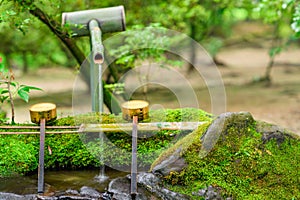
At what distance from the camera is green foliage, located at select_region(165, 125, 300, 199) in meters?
2.92

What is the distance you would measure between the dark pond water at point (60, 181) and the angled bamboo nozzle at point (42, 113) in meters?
0.48

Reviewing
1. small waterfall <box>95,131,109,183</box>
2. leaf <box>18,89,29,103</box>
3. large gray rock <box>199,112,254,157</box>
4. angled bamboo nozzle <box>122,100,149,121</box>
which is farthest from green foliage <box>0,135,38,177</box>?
large gray rock <box>199,112,254,157</box>

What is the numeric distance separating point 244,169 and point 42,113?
1787mm

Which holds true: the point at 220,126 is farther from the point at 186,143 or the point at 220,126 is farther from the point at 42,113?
the point at 42,113

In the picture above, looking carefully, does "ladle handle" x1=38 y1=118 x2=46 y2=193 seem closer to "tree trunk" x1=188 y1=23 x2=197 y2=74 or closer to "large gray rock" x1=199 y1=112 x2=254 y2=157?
"large gray rock" x1=199 y1=112 x2=254 y2=157

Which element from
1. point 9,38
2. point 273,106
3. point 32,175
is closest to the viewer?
point 32,175

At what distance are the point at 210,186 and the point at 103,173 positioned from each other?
993mm

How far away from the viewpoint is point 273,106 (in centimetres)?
875

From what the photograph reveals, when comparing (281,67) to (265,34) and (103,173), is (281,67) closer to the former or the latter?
(265,34)

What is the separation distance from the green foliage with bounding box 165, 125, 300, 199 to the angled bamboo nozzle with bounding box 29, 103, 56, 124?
1.24 metres

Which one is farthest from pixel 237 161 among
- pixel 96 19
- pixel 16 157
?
pixel 96 19

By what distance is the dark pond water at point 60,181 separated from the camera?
10.2ft

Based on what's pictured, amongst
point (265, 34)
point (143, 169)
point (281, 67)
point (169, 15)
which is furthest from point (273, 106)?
point (265, 34)

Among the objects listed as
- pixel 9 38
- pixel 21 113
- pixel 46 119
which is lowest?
pixel 21 113
